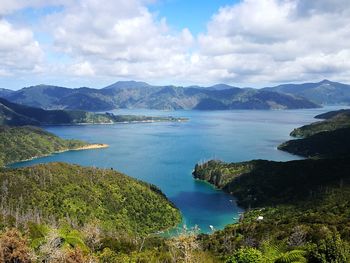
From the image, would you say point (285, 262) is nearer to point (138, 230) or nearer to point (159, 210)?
point (138, 230)

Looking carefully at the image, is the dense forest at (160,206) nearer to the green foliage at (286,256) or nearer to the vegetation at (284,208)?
the vegetation at (284,208)

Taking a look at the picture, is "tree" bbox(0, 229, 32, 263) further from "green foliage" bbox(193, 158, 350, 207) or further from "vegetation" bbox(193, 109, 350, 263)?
"green foliage" bbox(193, 158, 350, 207)

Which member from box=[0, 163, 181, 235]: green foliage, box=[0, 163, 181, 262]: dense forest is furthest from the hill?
box=[0, 163, 181, 235]: green foliage

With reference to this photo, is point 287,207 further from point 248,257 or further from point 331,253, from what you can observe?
point 331,253

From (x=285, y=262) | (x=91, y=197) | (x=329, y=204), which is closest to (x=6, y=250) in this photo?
(x=285, y=262)

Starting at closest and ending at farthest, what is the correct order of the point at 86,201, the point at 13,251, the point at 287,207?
1. the point at 13,251
2. the point at 86,201
3. the point at 287,207

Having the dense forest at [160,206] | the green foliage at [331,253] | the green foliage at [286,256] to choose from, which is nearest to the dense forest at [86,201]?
the dense forest at [160,206]

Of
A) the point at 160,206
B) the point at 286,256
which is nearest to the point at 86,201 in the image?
the point at 160,206

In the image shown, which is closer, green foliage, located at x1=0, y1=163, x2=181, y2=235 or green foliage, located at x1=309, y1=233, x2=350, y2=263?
green foliage, located at x1=309, y1=233, x2=350, y2=263

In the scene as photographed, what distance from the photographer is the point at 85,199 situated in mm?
113062

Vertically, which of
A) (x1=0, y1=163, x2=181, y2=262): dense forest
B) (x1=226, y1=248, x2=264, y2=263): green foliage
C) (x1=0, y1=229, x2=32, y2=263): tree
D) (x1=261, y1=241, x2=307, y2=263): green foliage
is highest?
(x1=261, y1=241, x2=307, y2=263): green foliage

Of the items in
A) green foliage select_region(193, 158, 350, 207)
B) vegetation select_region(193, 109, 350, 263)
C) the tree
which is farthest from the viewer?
green foliage select_region(193, 158, 350, 207)

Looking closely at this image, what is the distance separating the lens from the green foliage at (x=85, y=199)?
4156 inches

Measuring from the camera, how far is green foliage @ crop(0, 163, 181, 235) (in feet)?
346
